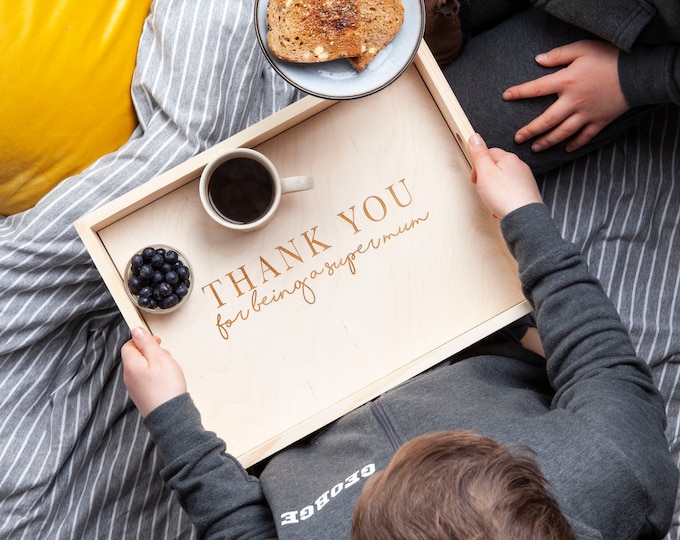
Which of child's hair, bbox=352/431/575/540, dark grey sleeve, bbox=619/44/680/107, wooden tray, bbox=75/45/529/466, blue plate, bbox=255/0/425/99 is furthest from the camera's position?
dark grey sleeve, bbox=619/44/680/107

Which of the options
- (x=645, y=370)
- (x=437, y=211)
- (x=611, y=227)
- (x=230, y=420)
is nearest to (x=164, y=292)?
(x=230, y=420)

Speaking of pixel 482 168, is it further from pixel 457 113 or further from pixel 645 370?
pixel 645 370

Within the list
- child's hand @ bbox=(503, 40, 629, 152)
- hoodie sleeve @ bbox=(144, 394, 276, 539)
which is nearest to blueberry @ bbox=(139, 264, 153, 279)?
hoodie sleeve @ bbox=(144, 394, 276, 539)

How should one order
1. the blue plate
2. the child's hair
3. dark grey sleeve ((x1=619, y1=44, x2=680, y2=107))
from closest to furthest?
the child's hair, the blue plate, dark grey sleeve ((x1=619, y1=44, x2=680, y2=107))

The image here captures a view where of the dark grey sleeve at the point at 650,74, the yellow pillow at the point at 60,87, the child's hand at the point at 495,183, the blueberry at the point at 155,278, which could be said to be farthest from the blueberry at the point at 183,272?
the dark grey sleeve at the point at 650,74

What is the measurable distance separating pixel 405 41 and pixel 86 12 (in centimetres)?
41

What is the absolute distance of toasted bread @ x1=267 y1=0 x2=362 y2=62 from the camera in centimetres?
65

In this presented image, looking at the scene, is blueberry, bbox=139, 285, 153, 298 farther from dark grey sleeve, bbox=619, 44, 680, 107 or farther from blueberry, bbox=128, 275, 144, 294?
dark grey sleeve, bbox=619, 44, 680, 107

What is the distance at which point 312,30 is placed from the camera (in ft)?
2.14

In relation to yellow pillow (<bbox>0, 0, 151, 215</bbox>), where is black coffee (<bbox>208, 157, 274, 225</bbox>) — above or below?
below

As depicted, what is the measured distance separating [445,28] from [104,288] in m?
0.56

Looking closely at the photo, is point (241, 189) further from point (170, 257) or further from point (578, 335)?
point (578, 335)

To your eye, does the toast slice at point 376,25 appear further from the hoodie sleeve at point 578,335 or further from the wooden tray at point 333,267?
the hoodie sleeve at point 578,335

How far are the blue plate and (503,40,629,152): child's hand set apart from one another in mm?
296
